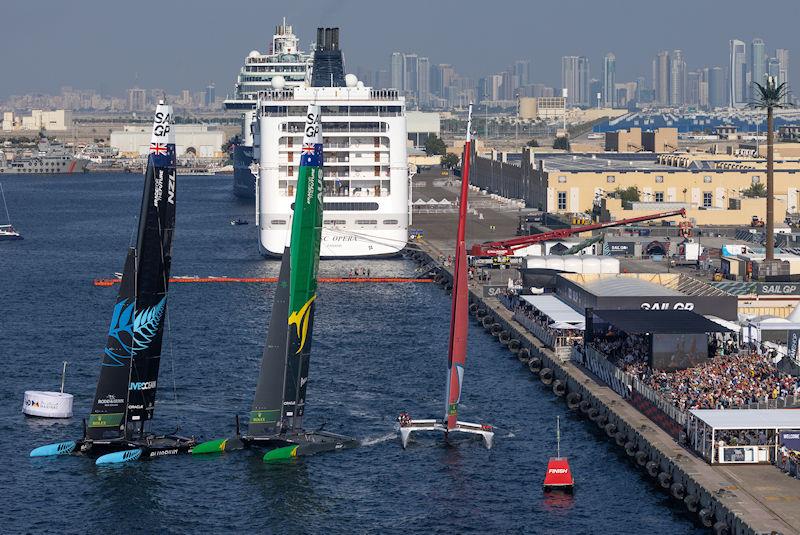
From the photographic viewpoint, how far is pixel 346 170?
90.8 m

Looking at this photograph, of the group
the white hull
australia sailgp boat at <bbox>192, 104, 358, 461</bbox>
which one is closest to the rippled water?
australia sailgp boat at <bbox>192, 104, 358, 461</bbox>

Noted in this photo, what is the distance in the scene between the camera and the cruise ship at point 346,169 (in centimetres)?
8944

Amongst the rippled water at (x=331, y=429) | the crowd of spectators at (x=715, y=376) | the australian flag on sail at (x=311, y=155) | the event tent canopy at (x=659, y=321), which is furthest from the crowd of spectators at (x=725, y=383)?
the australian flag on sail at (x=311, y=155)

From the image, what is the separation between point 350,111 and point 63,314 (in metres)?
26.9

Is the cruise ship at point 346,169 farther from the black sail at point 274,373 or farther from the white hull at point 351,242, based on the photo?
the black sail at point 274,373

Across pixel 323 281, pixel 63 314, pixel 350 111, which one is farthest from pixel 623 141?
pixel 63 314

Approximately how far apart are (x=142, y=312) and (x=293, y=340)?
12.8 ft

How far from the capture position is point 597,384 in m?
48.7

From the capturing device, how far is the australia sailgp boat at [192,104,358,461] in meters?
41.1

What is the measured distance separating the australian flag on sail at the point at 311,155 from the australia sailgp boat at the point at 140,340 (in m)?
3.30

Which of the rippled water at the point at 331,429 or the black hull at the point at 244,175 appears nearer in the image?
the rippled water at the point at 331,429

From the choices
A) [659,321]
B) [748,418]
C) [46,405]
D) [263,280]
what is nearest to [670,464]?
[748,418]

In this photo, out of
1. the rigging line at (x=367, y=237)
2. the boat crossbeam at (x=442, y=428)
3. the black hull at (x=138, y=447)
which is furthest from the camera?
the rigging line at (x=367, y=237)

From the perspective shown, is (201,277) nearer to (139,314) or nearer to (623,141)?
(139,314)
